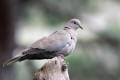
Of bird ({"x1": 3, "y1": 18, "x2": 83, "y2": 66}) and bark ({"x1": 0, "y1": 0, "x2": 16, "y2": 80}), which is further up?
bark ({"x1": 0, "y1": 0, "x2": 16, "y2": 80})

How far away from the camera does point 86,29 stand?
47.2 ft

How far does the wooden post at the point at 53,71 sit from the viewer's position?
5590 millimetres

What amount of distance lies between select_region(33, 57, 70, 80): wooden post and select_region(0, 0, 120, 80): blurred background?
7348 mm

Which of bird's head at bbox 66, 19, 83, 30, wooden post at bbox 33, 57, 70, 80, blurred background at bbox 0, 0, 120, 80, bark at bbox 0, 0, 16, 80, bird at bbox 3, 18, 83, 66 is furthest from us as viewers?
blurred background at bbox 0, 0, 120, 80

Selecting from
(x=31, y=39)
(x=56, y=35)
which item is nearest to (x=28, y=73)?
(x=31, y=39)

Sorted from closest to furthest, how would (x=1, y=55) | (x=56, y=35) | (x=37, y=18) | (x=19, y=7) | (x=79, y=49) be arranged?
(x=56, y=35), (x=1, y=55), (x=19, y=7), (x=79, y=49), (x=37, y=18)

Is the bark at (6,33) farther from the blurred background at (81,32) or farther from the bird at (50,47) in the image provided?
the bird at (50,47)

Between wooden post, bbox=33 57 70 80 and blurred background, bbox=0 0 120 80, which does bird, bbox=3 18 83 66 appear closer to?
wooden post, bbox=33 57 70 80

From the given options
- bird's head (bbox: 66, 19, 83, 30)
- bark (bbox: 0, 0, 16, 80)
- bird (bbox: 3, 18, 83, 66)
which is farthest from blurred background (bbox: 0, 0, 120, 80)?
bird (bbox: 3, 18, 83, 66)

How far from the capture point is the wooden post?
559 centimetres

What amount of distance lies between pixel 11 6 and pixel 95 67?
359 centimetres

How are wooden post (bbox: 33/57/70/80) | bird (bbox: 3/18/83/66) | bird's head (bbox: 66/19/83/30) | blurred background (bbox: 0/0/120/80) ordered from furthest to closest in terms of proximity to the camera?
blurred background (bbox: 0/0/120/80)
bird's head (bbox: 66/19/83/30)
bird (bbox: 3/18/83/66)
wooden post (bbox: 33/57/70/80)

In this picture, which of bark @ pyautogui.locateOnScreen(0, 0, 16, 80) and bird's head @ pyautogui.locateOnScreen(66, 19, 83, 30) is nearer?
bird's head @ pyautogui.locateOnScreen(66, 19, 83, 30)

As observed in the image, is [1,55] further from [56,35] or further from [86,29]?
[56,35]
